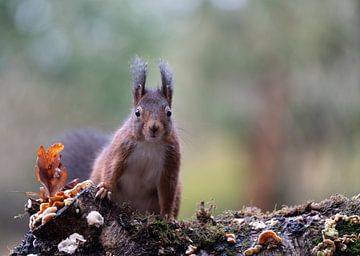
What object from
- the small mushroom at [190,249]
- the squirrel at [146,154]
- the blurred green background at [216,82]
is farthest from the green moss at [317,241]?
the blurred green background at [216,82]

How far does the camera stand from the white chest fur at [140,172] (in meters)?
2.23

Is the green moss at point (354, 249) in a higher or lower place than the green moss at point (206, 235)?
lower

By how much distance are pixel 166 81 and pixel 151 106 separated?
0.14m

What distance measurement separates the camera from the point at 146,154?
2.23 meters

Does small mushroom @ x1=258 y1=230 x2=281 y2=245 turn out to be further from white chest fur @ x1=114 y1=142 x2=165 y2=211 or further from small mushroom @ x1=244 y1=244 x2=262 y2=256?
white chest fur @ x1=114 y1=142 x2=165 y2=211

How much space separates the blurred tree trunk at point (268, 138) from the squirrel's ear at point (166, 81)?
16.3 feet

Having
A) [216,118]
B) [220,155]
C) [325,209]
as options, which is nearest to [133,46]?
[216,118]

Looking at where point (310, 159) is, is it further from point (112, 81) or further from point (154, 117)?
point (154, 117)

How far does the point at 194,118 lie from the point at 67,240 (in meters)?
6.23

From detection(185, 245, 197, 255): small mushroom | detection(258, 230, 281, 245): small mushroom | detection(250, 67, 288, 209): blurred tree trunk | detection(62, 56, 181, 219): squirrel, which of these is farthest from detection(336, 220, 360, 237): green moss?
detection(250, 67, 288, 209): blurred tree trunk

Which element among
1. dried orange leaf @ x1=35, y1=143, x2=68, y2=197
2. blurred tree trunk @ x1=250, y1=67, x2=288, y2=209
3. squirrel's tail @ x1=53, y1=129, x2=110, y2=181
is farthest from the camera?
blurred tree trunk @ x1=250, y1=67, x2=288, y2=209

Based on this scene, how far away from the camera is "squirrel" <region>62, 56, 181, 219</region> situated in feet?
7.17

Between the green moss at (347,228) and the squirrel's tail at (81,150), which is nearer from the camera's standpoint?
the green moss at (347,228)

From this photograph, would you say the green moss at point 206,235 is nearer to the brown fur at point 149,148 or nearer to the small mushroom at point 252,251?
the small mushroom at point 252,251
